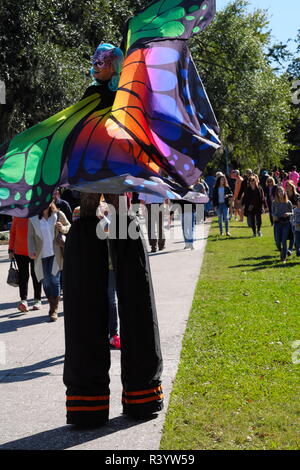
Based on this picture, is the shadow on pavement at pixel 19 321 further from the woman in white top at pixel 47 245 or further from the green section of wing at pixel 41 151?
the green section of wing at pixel 41 151

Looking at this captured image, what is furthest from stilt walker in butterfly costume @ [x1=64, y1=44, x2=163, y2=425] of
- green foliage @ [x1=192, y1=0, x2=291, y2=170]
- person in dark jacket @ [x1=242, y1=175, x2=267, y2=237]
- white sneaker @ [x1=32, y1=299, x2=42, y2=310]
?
green foliage @ [x1=192, y1=0, x2=291, y2=170]

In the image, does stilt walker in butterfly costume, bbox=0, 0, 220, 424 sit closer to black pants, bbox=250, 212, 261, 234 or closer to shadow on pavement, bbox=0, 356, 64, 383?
shadow on pavement, bbox=0, 356, 64, 383

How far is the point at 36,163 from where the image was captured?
15.2 feet

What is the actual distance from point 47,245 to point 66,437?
5182 millimetres

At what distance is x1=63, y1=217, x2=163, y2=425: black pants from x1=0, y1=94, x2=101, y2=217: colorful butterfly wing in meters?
0.46

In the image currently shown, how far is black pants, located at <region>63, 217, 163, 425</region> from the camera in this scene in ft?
15.9

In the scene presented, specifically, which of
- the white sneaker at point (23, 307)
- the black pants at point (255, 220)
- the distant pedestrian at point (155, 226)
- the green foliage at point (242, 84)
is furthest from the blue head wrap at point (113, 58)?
the green foliage at point (242, 84)

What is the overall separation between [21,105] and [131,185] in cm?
1877

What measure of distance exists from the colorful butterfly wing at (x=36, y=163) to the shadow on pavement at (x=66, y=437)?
56.6 inches

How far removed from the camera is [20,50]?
21.4m

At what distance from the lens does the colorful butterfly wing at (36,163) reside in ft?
14.8

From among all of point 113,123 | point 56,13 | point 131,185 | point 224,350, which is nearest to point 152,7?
point 113,123

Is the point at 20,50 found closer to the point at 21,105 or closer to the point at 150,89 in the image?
the point at 21,105

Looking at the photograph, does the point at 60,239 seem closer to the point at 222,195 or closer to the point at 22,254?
the point at 22,254
